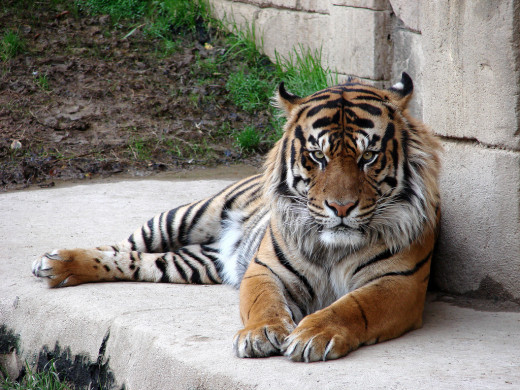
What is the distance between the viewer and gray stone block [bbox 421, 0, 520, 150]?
298 cm

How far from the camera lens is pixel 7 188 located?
18.6 feet

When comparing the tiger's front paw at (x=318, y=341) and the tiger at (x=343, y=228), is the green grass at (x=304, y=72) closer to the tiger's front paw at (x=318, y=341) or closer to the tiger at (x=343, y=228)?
the tiger at (x=343, y=228)

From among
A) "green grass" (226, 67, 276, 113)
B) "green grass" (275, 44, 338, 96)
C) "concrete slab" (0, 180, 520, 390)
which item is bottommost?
"concrete slab" (0, 180, 520, 390)

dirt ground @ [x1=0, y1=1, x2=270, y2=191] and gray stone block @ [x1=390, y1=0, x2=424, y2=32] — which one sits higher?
gray stone block @ [x1=390, y1=0, x2=424, y2=32]

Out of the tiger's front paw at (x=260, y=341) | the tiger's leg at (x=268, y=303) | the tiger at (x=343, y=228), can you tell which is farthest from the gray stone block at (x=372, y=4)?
the tiger's front paw at (x=260, y=341)

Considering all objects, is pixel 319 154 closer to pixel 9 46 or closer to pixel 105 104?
pixel 105 104

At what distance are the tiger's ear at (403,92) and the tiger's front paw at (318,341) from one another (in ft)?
3.21

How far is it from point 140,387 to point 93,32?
6.36m

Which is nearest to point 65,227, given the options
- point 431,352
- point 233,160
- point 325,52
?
point 233,160

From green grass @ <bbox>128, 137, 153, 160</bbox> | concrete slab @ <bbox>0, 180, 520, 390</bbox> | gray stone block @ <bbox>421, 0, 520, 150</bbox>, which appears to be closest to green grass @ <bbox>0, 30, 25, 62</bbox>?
green grass @ <bbox>128, 137, 153, 160</bbox>

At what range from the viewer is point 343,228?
8.98 feet

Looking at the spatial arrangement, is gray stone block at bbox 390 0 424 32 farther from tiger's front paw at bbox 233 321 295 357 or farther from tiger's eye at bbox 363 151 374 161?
tiger's front paw at bbox 233 321 295 357

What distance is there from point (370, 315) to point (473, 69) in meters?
1.25

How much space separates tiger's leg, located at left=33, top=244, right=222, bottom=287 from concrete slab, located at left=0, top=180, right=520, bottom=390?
79mm
